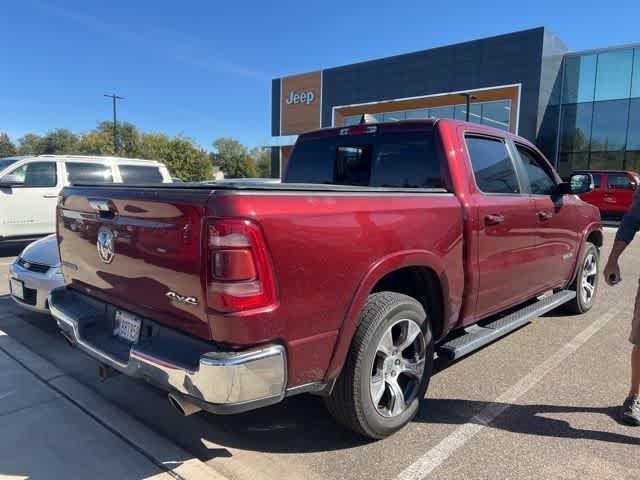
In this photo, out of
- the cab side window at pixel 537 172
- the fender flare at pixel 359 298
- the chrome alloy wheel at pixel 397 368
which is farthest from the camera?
the cab side window at pixel 537 172

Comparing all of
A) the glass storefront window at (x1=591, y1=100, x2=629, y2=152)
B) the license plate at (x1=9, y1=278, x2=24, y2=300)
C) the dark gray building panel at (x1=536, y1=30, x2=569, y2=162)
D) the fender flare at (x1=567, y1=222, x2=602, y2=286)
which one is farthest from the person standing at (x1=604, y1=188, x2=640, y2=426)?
the glass storefront window at (x1=591, y1=100, x2=629, y2=152)

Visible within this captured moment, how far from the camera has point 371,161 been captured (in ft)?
12.8

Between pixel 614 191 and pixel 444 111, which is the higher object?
pixel 444 111

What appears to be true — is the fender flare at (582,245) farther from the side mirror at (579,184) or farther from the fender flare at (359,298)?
the fender flare at (359,298)

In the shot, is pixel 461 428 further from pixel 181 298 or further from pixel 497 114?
pixel 497 114

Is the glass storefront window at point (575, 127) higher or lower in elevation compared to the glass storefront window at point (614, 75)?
lower

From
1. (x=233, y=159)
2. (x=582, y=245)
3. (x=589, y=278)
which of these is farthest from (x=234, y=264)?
(x=233, y=159)

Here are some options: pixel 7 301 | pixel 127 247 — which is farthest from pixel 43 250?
pixel 127 247

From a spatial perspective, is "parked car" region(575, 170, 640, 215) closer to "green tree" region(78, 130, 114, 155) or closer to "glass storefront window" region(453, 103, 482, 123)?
"glass storefront window" region(453, 103, 482, 123)

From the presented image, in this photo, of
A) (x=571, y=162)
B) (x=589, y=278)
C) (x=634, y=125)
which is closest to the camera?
(x=589, y=278)

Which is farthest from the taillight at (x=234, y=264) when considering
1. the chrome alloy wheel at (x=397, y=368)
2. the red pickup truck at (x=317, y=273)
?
the chrome alloy wheel at (x=397, y=368)

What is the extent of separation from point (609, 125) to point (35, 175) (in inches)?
1020

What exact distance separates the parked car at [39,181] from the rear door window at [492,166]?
820 centimetres

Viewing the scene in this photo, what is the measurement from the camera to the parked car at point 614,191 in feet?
57.9
